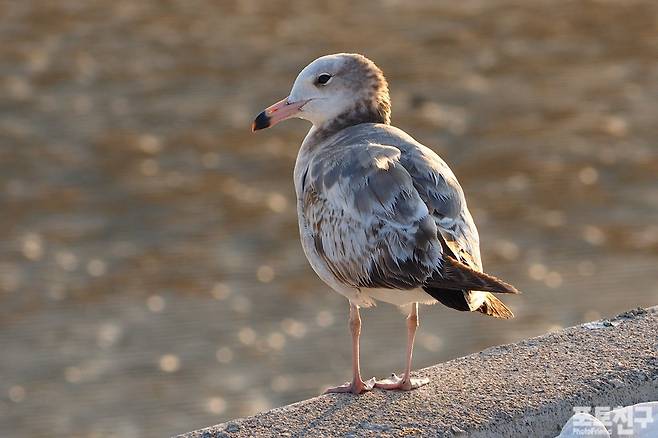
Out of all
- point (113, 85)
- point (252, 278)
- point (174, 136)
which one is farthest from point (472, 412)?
point (113, 85)

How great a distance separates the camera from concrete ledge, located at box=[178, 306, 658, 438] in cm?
460

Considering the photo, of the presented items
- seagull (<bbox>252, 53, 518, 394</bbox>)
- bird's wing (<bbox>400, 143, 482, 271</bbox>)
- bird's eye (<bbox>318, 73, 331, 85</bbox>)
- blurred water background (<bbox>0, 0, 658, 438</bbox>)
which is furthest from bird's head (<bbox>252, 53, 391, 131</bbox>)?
blurred water background (<bbox>0, 0, 658, 438</bbox>)

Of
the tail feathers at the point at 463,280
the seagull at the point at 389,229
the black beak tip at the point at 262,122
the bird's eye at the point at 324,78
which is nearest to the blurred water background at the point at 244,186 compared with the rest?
the black beak tip at the point at 262,122

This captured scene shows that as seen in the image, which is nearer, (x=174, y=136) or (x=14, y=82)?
(x=174, y=136)

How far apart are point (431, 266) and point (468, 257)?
0.18m

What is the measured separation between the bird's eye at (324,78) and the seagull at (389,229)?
0.25 m

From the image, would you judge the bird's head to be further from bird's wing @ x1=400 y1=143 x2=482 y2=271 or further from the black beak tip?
bird's wing @ x1=400 y1=143 x2=482 y2=271

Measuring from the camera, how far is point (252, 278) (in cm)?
1007

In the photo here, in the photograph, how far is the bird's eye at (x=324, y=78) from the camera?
5.68 metres

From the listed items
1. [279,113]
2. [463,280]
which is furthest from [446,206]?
[279,113]

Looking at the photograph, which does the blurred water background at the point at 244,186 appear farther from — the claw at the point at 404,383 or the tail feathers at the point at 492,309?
the tail feathers at the point at 492,309

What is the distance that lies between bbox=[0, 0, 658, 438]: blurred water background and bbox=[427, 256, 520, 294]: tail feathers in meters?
4.29

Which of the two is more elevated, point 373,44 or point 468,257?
point 373,44

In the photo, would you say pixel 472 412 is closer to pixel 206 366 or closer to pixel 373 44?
pixel 206 366
